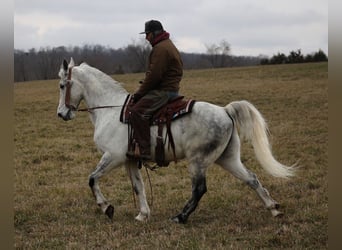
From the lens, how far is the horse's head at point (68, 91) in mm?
7059

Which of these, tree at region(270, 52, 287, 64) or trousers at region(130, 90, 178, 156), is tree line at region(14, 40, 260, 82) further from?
trousers at region(130, 90, 178, 156)

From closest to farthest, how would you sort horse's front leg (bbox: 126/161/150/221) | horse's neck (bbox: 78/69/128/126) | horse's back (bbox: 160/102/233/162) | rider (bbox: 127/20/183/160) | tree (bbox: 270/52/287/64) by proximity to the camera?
horse's back (bbox: 160/102/233/162), rider (bbox: 127/20/183/160), horse's front leg (bbox: 126/161/150/221), horse's neck (bbox: 78/69/128/126), tree (bbox: 270/52/287/64)

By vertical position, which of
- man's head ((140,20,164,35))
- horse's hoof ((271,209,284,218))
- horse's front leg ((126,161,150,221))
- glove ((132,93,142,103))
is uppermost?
man's head ((140,20,164,35))

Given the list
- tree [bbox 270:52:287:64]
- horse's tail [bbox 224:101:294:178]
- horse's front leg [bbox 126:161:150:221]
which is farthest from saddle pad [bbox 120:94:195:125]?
tree [bbox 270:52:287:64]

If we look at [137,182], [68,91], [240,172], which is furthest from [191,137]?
[68,91]

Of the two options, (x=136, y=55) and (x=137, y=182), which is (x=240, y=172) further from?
(x=136, y=55)

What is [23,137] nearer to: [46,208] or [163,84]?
[46,208]

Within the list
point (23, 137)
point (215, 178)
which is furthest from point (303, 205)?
point (23, 137)

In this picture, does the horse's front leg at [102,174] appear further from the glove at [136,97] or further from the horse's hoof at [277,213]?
the horse's hoof at [277,213]

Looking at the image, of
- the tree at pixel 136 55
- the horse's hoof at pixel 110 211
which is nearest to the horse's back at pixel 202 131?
Result: the horse's hoof at pixel 110 211

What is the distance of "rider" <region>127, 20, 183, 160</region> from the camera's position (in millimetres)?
6367

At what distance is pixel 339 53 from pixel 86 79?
5.83 metres

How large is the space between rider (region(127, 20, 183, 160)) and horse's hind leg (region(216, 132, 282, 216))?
1148 mm

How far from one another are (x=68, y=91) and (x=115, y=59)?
7381 centimetres
